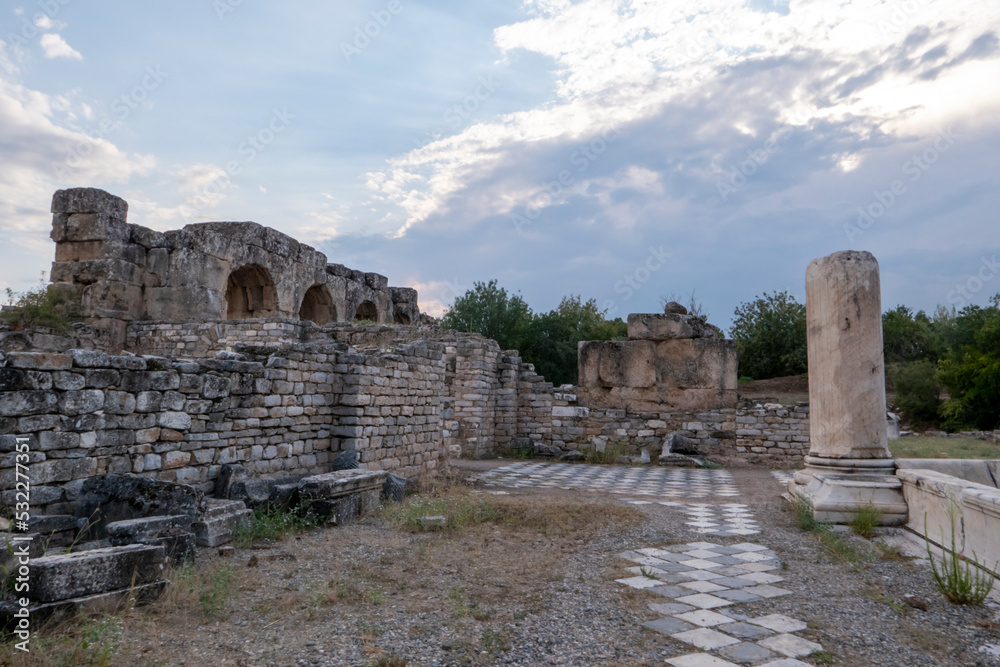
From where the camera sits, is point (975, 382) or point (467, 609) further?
point (975, 382)

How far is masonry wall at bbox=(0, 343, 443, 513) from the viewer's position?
478 centimetres

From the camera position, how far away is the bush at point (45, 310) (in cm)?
1127

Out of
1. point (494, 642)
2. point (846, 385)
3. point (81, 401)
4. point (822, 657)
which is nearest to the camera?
point (822, 657)

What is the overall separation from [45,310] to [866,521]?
526 inches

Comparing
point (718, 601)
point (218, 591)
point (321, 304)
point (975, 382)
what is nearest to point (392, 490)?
point (218, 591)

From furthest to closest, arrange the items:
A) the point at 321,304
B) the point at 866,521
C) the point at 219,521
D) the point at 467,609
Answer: the point at 321,304
the point at 866,521
the point at 219,521
the point at 467,609

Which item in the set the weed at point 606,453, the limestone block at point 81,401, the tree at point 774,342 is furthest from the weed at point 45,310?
the tree at point 774,342

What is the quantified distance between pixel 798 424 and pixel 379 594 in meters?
12.9

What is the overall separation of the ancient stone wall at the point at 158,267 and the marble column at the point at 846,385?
36.5 ft

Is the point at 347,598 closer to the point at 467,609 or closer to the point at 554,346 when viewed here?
the point at 467,609

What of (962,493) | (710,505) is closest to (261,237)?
(710,505)

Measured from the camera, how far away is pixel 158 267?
46.0 ft

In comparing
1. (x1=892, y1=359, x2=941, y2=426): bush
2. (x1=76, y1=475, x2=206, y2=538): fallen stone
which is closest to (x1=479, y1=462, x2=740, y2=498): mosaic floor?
(x1=76, y1=475, x2=206, y2=538): fallen stone

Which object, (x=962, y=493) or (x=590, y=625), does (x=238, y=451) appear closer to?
(x=590, y=625)
